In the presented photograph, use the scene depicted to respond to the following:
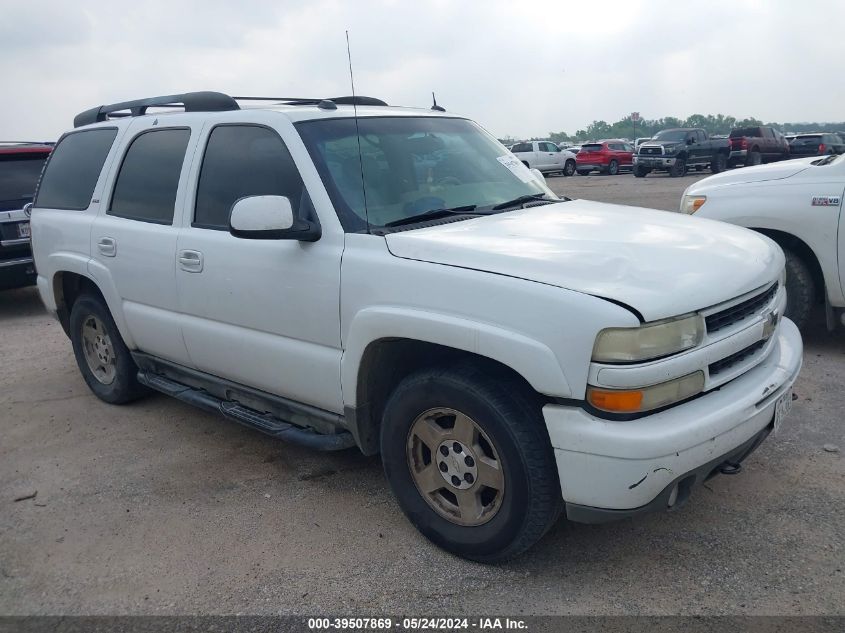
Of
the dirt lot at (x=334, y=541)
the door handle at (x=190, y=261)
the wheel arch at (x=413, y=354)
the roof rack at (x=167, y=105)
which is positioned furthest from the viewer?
the roof rack at (x=167, y=105)

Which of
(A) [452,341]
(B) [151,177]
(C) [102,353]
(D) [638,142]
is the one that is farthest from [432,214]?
(D) [638,142]

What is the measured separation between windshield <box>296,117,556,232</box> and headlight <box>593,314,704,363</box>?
1.26m

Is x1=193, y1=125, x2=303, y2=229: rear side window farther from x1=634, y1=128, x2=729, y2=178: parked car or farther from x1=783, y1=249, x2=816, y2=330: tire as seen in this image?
x1=634, y1=128, x2=729, y2=178: parked car

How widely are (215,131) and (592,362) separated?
2552 millimetres

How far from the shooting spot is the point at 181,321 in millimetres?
4180

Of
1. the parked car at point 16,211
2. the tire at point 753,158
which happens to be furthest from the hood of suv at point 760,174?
the tire at point 753,158

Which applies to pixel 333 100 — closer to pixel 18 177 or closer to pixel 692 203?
pixel 692 203

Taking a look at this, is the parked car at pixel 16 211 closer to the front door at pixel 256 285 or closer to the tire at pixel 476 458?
the front door at pixel 256 285

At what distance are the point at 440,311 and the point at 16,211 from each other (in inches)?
264

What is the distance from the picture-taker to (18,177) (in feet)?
26.6

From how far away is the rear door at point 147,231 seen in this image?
4223 millimetres

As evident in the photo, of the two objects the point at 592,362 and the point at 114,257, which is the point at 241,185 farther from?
the point at 592,362

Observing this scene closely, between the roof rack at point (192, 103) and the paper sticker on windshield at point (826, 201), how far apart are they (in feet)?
10.1

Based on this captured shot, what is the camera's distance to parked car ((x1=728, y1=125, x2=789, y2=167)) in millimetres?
27328
